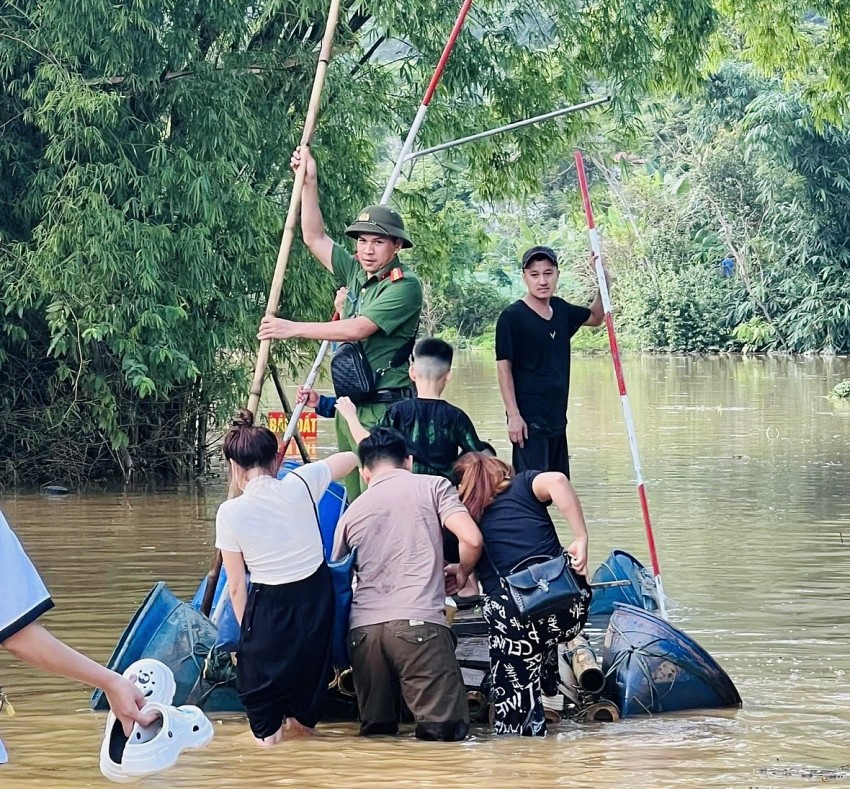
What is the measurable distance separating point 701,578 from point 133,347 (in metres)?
5.49

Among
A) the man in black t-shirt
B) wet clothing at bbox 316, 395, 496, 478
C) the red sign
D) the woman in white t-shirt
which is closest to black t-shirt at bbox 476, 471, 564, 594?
wet clothing at bbox 316, 395, 496, 478

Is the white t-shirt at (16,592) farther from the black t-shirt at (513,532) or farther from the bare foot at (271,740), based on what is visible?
the black t-shirt at (513,532)

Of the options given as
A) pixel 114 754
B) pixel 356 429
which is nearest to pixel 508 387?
pixel 356 429

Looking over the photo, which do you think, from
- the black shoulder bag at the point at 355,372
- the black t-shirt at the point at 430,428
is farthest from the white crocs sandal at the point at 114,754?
the black shoulder bag at the point at 355,372

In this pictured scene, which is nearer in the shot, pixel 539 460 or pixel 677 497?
pixel 539 460

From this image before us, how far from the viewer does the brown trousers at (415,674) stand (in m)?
6.28

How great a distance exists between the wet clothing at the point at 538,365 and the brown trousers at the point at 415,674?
80.5 inches

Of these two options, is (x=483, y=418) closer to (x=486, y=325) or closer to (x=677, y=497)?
(x=677, y=497)

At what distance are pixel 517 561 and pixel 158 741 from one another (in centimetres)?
253

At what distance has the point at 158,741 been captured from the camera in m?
4.18

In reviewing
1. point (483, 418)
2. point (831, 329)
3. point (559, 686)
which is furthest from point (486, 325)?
point (559, 686)

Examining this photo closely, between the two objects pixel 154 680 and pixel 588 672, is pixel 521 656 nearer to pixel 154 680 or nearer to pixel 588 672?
pixel 588 672

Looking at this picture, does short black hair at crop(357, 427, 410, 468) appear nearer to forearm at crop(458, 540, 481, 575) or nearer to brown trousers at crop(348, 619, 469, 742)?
forearm at crop(458, 540, 481, 575)

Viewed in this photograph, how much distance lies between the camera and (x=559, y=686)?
22.1 ft
